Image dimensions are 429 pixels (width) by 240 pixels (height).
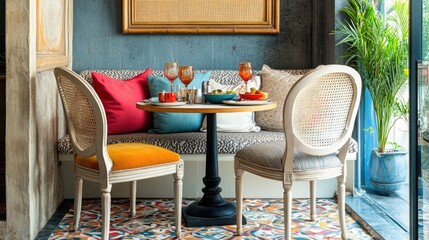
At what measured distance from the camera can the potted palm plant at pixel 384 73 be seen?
3955 mm

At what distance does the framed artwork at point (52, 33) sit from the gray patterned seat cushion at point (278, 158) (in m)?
1.38

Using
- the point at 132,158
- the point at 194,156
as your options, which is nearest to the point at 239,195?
the point at 132,158

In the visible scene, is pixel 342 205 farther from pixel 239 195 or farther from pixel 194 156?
pixel 194 156

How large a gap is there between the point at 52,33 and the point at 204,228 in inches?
66.4

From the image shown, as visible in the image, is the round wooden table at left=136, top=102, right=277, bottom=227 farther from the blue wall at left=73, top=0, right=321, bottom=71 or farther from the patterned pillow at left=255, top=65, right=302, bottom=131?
the blue wall at left=73, top=0, right=321, bottom=71

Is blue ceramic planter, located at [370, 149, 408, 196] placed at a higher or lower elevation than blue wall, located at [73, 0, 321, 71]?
lower

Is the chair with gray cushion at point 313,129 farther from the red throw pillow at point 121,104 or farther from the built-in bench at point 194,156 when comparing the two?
the red throw pillow at point 121,104

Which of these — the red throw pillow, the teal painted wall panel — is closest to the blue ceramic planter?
the red throw pillow

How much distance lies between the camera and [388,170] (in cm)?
406

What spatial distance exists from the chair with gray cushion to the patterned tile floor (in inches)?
17.3

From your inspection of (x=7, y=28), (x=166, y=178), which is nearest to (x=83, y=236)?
(x=166, y=178)

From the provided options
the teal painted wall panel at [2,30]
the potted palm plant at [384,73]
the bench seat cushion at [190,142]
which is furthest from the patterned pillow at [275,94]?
the teal painted wall panel at [2,30]

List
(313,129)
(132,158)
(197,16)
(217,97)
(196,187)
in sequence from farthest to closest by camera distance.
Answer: (197,16)
(196,187)
(217,97)
(132,158)
(313,129)

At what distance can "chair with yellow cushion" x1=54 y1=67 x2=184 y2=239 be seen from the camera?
330cm
